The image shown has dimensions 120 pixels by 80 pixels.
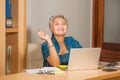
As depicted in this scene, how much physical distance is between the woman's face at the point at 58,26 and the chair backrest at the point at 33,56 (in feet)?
1.62

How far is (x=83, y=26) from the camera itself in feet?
11.2

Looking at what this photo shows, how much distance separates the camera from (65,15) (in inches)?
125

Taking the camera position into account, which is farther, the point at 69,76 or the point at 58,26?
the point at 58,26

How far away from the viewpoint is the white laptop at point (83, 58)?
1732 mm

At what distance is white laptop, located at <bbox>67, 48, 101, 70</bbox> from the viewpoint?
1732 millimetres

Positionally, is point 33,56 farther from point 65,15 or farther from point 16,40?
point 65,15

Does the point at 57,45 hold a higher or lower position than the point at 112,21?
lower

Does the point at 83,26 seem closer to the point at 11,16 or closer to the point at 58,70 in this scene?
the point at 11,16

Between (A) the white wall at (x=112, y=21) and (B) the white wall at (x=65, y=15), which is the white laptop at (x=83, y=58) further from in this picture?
(A) the white wall at (x=112, y=21)

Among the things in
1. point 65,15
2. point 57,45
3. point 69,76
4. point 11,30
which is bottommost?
point 69,76

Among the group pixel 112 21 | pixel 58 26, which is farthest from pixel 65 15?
pixel 58 26

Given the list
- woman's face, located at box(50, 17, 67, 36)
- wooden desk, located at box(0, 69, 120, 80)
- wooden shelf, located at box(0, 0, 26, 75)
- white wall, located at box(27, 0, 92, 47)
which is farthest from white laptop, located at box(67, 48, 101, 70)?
white wall, located at box(27, 0, 92, 47)

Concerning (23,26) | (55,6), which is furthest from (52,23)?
(55,6)

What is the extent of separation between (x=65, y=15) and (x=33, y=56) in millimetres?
941
